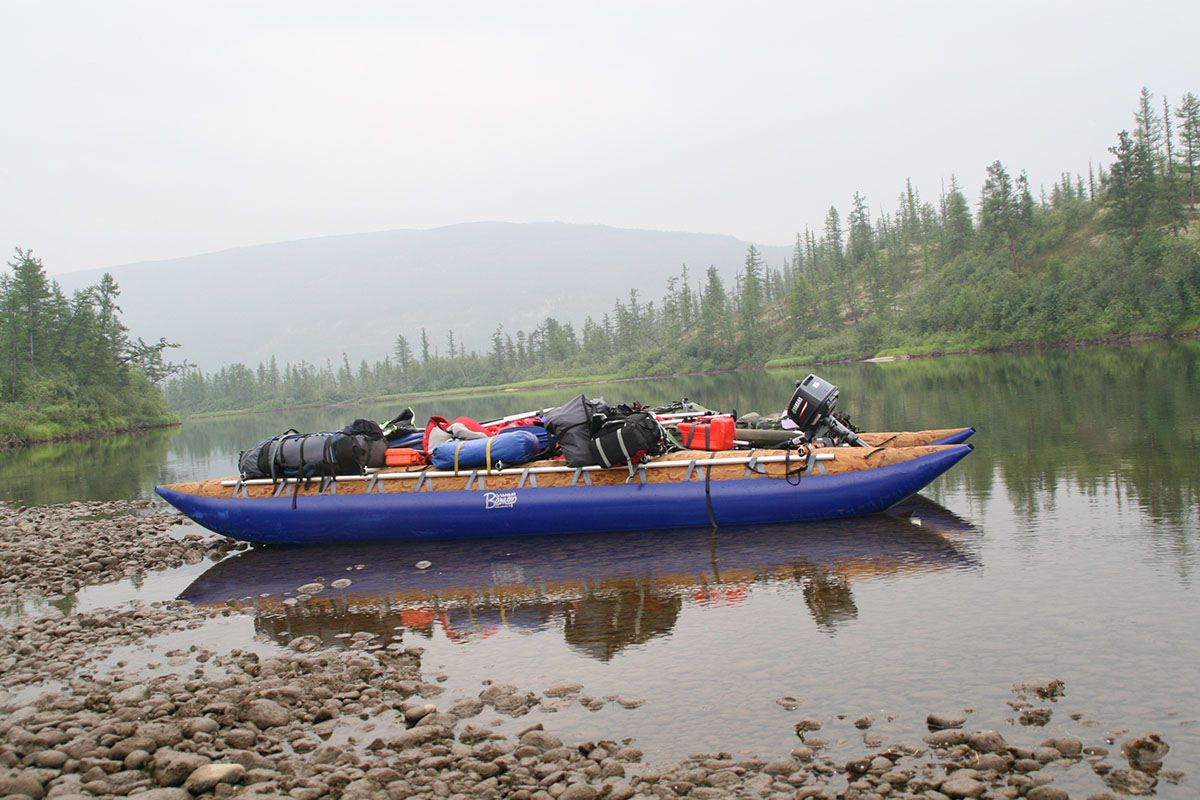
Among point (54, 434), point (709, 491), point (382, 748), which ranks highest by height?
point (54, 434)

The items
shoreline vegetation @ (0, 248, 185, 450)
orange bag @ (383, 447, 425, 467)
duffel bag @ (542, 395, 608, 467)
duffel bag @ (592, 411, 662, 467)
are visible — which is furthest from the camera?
shoreline vegetation @ (0, 248, 185, 450)

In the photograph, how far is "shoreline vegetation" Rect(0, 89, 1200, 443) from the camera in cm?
6606

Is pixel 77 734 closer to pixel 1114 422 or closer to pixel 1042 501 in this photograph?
pixel 1042 501

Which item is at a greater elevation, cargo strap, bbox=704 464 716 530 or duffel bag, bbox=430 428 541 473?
duffel bag, bbox=430 428 541 473

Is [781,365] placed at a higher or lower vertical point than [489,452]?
higher

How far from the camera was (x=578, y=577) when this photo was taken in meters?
10.4

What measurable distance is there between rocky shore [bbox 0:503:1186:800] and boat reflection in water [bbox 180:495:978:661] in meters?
1.14

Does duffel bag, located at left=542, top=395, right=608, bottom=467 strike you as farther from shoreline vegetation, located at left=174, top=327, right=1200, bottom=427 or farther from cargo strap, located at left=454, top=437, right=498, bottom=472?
shoreline vegetation, located at left=174, top=327, right=1200, bottom=427

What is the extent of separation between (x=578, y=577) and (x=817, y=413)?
4847 millimetres

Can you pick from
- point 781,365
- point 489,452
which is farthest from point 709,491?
point 781,365

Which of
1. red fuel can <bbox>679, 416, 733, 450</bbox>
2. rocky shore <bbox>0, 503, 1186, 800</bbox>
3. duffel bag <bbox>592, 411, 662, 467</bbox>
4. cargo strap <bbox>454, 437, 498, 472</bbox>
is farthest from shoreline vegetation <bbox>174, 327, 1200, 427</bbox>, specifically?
rocky shore <bbox>0, 503, 1186, 800</bbox>

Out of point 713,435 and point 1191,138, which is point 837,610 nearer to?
point 713,435

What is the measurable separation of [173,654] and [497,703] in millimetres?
4071

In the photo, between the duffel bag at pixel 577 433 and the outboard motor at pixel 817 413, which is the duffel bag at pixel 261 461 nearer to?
the duffel bag at pixel 577 433
